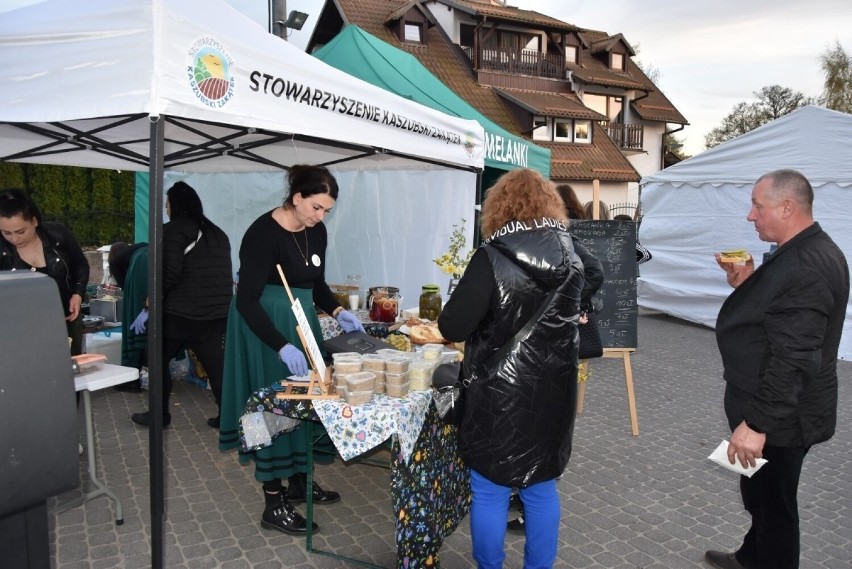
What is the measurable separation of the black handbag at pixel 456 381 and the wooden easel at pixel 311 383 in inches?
15.8

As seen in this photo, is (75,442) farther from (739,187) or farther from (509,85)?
(509,85)

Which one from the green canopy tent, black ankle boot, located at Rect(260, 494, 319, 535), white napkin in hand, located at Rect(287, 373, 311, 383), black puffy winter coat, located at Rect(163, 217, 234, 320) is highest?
the green canopy tent

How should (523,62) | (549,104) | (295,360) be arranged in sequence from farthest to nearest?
(523,62) → (549,104) → (295,360)

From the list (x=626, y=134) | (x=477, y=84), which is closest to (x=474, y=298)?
(x=477, y=84)

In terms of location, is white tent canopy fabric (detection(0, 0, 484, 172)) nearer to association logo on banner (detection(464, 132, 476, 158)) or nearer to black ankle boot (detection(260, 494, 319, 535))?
association logo on banner (detection(464, 132, 476, 158))

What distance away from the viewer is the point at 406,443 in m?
2.31

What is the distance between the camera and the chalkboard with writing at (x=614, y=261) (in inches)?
183

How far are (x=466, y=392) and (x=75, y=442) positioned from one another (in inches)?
52.5

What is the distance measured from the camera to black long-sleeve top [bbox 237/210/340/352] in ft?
8.87

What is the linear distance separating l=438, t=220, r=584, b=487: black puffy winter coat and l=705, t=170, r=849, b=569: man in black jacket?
0.67 meters

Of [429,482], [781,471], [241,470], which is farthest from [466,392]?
[241,470]

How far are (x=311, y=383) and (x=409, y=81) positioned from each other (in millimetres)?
4100

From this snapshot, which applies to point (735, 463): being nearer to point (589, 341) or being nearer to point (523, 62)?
point (589, 341)

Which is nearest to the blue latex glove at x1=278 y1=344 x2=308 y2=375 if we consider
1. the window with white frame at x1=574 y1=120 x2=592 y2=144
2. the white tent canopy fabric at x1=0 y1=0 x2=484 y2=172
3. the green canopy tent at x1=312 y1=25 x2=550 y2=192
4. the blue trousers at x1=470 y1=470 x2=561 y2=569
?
the blue trousers at x1=470 y1=470 x2=561 y2=569
